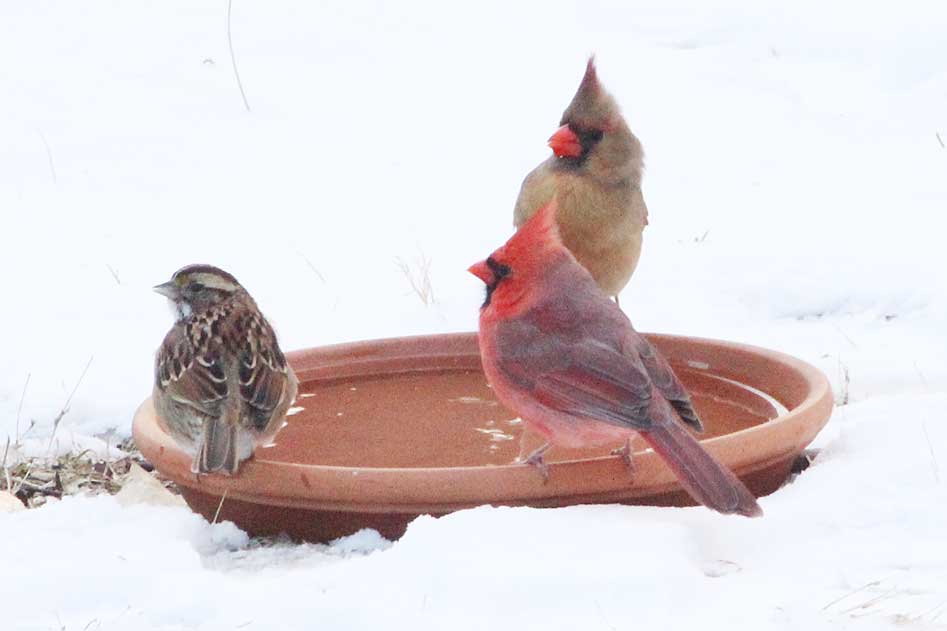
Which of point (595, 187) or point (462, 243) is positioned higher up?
point (595, 187)

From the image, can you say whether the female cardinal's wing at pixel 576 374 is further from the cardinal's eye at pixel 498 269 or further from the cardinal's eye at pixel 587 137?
the cardinal's eye at pixel 587 137

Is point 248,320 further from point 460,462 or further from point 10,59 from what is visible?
point 10,59

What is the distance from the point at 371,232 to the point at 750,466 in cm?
343

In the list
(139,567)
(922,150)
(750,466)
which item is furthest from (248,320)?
(922,150)

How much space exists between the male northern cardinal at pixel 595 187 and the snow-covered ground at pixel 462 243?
50cm

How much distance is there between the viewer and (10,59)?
9109 mm

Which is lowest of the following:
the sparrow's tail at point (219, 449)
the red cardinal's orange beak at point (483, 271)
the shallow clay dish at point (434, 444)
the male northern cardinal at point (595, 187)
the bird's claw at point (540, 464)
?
the shallow clay dish at point (434, 444)

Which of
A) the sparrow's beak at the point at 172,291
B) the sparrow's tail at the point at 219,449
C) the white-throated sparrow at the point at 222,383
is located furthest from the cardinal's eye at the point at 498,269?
the sparrow's beak at the point at 172,291

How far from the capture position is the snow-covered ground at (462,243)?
12.3 ft

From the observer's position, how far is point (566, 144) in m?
6.51

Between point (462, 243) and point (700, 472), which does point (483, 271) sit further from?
point (462, 243)

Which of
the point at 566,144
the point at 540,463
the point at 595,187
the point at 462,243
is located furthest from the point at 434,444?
the point at 462,243

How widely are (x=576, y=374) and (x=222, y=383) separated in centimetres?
105

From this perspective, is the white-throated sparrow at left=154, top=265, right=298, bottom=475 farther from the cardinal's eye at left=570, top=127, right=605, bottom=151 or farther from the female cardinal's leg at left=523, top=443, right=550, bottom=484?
the cardinal's eye at left=570, top=127, right=605, bottom=151
